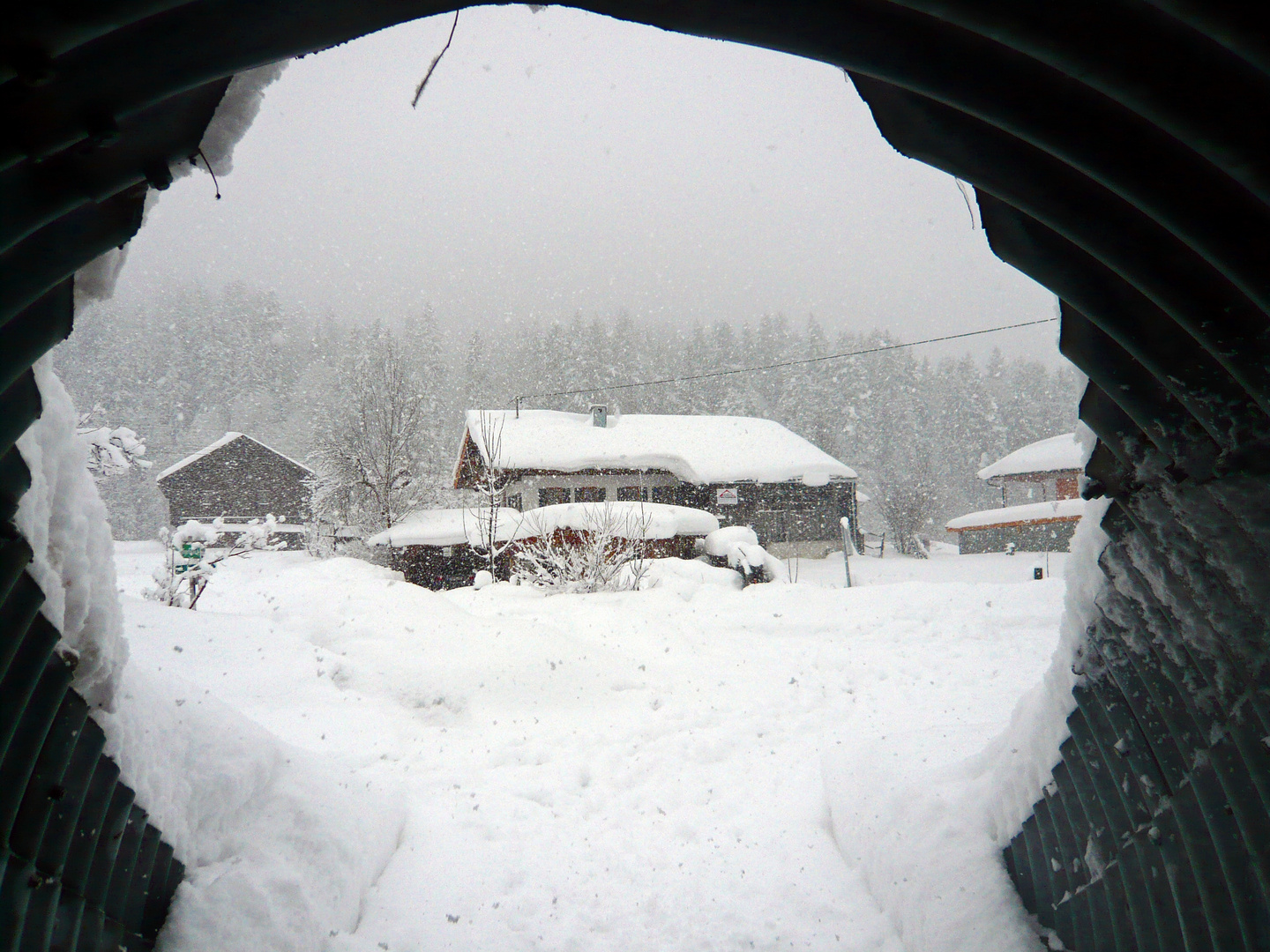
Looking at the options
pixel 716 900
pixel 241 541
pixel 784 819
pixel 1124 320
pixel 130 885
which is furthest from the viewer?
pixel 241 541

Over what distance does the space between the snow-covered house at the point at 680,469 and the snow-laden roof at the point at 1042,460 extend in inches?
276

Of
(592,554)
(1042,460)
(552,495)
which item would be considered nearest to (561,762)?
(592,554)

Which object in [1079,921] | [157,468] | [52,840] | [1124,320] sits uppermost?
[157,468]

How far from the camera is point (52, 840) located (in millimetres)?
1985

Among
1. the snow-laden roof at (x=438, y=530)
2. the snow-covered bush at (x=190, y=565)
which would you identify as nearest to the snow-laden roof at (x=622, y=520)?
the snow-laden roof at (x=438, y=530)

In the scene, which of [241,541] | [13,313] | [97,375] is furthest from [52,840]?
[97,375]

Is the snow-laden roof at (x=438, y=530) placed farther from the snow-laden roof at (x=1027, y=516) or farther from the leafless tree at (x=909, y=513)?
the snow-laden roof at (x=1027, y=516)

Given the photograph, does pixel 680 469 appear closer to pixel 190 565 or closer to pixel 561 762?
pixel 190 565

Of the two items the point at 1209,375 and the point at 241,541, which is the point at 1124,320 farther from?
the point at 241,541

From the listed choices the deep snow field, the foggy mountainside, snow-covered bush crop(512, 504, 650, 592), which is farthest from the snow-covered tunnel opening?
the foggy mountainside

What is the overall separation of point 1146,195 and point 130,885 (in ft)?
12.7

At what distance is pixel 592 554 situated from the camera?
12445mm

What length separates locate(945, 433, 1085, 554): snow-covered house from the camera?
82.6 feet

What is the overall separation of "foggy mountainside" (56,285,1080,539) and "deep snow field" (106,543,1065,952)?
31025mm
